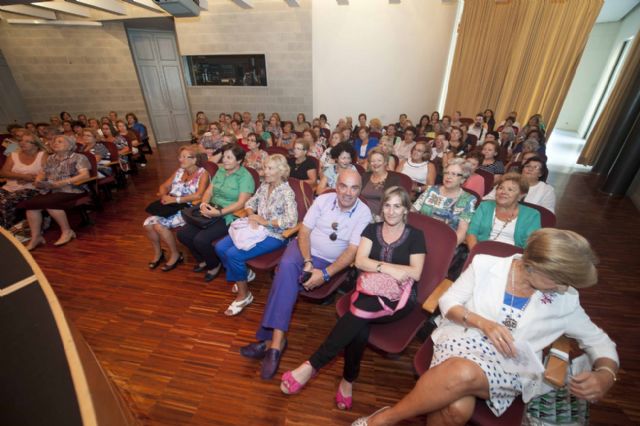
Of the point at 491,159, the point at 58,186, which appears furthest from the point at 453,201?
the point at 58,186

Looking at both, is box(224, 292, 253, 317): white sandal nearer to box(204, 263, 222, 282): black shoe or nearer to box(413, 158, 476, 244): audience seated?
box(204, 263, 222, 282): black shoe

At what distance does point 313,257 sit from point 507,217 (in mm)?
1633

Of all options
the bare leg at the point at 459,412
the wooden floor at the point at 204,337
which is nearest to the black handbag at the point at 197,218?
the wooden floor at the point at 204,337

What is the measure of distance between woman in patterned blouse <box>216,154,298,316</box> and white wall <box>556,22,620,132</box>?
1327cm

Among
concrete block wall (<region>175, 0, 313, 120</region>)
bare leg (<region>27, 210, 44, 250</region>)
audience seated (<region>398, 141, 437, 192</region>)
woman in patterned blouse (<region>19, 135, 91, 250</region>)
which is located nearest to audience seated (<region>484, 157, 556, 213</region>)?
audience seated (<region>398, 141, 437, 192</region>)

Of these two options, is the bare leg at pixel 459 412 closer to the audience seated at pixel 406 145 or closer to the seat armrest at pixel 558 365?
the seat armrest at pixel 558 365

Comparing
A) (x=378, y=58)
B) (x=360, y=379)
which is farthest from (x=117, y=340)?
(x=378, y=58)

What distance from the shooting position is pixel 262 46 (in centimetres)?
740

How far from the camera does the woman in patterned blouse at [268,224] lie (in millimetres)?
2314

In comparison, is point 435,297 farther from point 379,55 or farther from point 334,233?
point 379,55

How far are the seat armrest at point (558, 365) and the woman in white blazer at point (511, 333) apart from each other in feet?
0.19

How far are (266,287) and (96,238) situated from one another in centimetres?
259

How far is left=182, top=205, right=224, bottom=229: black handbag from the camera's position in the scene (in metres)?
2.60

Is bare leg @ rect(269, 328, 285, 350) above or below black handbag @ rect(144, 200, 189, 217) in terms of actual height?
below
